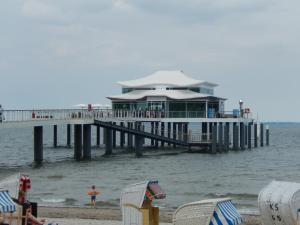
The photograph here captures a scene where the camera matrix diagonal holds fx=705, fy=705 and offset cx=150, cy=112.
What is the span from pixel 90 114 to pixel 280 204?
36.5 meters

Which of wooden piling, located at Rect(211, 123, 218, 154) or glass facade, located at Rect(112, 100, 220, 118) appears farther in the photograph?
glass facade, located at Rect(112, 100, 220, 118)

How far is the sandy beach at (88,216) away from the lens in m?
20.8

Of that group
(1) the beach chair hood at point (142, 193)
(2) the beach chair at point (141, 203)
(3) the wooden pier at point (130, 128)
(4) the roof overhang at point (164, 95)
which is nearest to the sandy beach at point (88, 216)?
(2) the beach chair at point (141, 203)

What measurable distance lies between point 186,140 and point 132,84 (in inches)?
513

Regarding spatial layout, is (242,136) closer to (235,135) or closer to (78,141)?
(235,135)

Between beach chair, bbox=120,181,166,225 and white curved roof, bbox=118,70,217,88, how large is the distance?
5084 cm

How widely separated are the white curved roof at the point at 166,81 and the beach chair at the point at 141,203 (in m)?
50.8

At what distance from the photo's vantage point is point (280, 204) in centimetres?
1614

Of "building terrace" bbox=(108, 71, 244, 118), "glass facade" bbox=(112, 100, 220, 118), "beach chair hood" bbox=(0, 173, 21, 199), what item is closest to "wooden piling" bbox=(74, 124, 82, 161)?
"building terrace" bbox=(108, 71, 244, 118)

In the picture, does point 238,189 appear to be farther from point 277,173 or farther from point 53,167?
point 53,167

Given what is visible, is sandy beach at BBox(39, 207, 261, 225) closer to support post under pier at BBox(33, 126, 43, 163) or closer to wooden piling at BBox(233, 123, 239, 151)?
support post under pier at BBox(33, 126, 43, 163)

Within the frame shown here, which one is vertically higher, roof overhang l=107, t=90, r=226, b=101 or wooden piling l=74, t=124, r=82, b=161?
roof overhang l=107, t=90, r=226, b=101

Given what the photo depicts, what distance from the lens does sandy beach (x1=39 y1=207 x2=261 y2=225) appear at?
68.1ft

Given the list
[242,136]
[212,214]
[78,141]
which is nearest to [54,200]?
[212,214]
